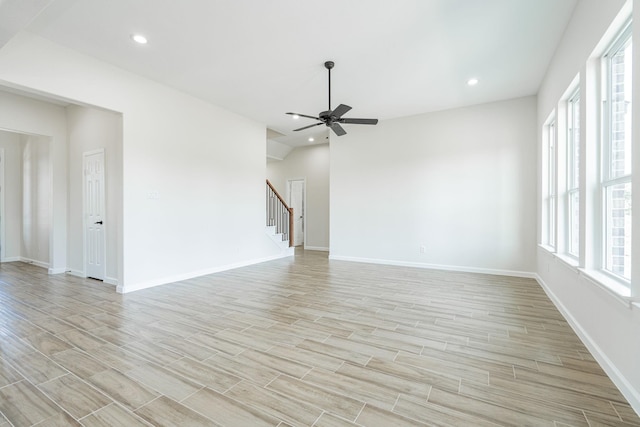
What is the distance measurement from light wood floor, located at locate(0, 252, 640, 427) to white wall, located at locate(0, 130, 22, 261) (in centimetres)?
377

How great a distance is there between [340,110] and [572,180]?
292cm

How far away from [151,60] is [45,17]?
1076mm

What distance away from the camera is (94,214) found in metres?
5.02

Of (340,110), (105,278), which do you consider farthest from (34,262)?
(340,110)

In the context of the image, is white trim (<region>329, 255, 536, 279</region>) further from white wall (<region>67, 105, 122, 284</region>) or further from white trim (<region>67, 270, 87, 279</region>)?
white trim (<region>67, 270, 87, 279</region>)

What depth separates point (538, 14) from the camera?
9.71 ft

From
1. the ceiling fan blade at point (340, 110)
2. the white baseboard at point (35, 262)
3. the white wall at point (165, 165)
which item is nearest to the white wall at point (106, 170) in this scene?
the white wall at point (165, 165)

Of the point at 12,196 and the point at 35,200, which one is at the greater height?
the point at 12,196

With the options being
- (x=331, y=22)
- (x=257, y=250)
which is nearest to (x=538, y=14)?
(x=331, y=22)

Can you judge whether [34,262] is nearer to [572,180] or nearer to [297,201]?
[297,201]

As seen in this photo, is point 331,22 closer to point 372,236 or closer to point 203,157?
point 203,157

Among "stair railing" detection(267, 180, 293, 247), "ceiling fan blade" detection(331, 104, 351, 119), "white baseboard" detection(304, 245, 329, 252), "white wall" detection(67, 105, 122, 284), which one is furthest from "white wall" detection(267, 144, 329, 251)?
"white wall" detection(67, 105, 122, 284)

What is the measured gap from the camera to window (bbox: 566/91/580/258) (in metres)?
3.30

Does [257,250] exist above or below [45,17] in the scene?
below
